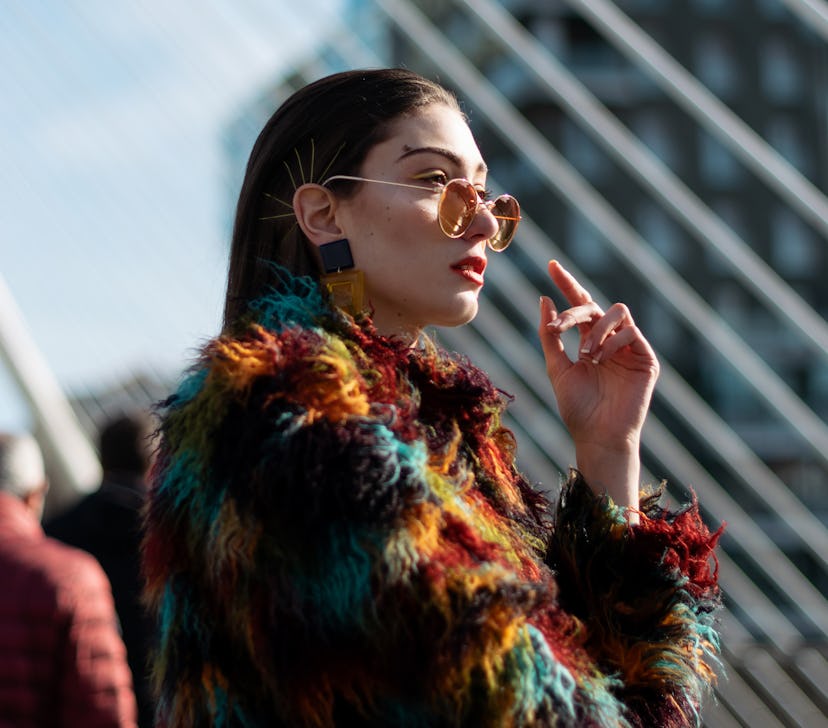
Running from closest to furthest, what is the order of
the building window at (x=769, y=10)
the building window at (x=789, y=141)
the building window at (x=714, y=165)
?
1. the building window at (x=714, y=165)
2. the building window at (x=789, y=141)
3. the building window at (x=769, y=10)

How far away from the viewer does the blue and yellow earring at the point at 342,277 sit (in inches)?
57.6

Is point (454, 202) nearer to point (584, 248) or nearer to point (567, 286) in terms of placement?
point (567, 286)

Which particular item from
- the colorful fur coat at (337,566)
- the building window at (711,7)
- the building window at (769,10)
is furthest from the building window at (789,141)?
the colorful fur coat at (337,566)

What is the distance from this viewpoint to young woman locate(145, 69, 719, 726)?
46.1 inches

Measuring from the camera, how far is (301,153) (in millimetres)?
1561

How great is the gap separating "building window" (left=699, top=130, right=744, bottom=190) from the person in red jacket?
3837 centimetres

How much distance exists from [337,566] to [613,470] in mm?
534

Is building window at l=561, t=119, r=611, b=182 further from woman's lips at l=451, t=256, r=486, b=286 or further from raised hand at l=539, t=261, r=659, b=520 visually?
woman's lips at l=451, t=256, r=486, b=286

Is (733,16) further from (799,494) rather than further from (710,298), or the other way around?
(799,494)

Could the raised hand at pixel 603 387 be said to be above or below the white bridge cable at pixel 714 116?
above

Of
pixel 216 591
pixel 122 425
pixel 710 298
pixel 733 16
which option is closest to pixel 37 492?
pixel 122 425

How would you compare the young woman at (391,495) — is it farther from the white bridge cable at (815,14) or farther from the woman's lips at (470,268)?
the white bridge cable at (815,14)

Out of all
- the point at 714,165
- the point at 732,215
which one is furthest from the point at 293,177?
the point at 732,215

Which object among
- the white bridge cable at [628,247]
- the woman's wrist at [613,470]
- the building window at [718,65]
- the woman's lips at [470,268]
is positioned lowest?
the building window at [718,65]
